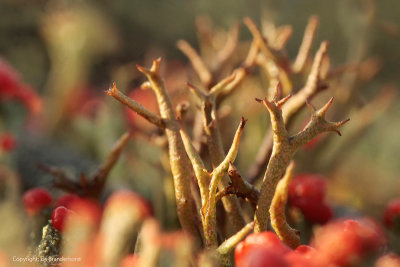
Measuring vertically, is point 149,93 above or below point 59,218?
above

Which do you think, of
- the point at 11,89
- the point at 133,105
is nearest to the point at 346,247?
the point at 133,105

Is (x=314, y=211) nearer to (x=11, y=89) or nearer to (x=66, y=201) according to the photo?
(x=66, y=201)

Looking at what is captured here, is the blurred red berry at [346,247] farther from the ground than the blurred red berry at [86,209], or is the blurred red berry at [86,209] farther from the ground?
the blurred red berry at [86,209]

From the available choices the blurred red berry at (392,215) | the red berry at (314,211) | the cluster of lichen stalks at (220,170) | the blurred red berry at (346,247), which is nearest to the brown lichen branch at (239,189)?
the cluster of lichen stalks at (220,170)

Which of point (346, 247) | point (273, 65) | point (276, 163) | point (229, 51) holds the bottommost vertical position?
point (346, 247)

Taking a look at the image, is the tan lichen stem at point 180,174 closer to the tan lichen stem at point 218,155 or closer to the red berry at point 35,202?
the tan lichen stem at point 218,155

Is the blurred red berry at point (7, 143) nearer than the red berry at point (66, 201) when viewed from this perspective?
No
